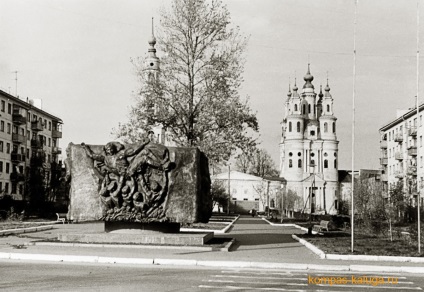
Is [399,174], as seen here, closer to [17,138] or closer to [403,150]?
[403,150]

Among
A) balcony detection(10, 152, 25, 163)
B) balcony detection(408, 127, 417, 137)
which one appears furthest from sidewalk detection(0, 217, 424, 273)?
balcony detection(408, 127, 417, 137)

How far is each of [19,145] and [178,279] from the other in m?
70.3

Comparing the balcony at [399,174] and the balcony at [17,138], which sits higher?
the balcony at [17,138]

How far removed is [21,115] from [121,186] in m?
59.7

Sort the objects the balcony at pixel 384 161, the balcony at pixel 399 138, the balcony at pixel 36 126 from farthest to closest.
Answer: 1. the balcony at pixel 384 161
2. the balcony at pixel 399 138
3. the balcony at pixel 36 126

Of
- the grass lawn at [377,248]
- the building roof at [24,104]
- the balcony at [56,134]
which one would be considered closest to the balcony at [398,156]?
the building roof at [24,104]

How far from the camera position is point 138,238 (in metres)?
21.7

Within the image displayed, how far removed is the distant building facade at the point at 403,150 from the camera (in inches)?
2830

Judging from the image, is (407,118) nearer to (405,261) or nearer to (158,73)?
(158,73)

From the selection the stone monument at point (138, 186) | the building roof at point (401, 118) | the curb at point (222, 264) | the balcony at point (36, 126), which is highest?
the building roof at point (401, 118)

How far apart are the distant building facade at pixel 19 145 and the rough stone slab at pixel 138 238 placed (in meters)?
43.9

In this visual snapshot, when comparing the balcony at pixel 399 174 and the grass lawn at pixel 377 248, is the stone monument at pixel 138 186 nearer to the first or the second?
the grass lawn at pixel 377 248

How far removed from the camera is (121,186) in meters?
22.0

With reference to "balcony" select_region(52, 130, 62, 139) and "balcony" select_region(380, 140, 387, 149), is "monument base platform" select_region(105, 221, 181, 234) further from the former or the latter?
"balcony" select_region(380, 140, 387, 149)
